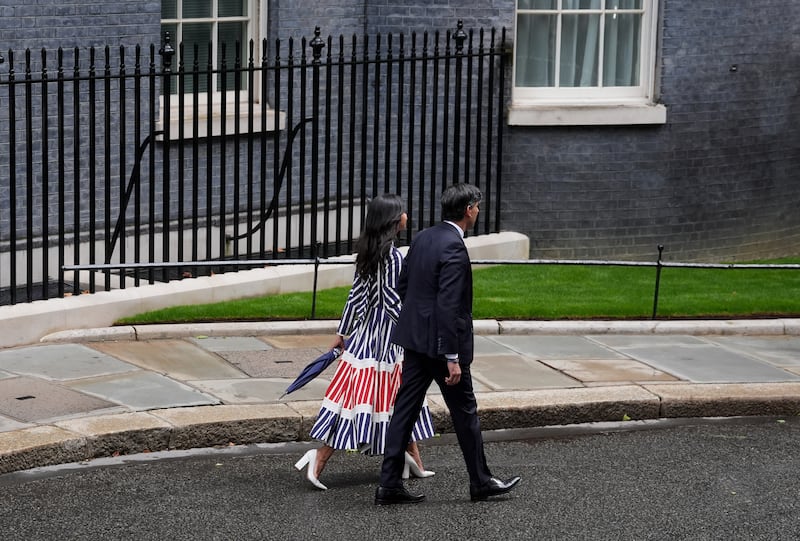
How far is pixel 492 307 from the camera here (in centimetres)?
1098

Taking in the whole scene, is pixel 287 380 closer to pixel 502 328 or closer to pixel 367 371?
pixel 367 371

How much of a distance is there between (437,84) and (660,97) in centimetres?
249

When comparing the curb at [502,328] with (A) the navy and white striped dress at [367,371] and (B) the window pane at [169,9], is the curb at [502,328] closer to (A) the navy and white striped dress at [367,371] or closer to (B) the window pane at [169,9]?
(A) the navy and white striped dress at [367,371]

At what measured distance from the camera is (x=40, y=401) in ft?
26.7

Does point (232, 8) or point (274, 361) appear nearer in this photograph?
point (274, 361)

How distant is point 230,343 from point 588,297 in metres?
3.35

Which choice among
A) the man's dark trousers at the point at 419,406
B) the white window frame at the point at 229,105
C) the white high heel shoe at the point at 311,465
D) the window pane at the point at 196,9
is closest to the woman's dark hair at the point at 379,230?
the man's dark trousers at the point at 419,406

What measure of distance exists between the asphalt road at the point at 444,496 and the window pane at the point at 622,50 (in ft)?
20.3

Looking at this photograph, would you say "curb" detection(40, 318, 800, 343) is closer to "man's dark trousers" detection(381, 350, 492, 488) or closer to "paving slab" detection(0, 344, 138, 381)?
"paving slab" detection(0, 344, 138, 381)

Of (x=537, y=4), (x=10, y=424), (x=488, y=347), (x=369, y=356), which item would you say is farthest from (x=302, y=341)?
(x=537, y=4)

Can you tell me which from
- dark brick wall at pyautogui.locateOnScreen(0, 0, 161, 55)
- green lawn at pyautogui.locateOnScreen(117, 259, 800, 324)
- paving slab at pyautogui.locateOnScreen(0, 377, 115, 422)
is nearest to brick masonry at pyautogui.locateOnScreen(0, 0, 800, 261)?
green lawn at pyautogui.locateOnScreen(117, 259, 800, 324)

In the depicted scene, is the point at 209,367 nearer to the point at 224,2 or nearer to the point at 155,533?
the point at 155,533

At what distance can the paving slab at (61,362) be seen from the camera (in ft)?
28.9

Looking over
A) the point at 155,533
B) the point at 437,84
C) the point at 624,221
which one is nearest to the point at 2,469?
the point at 155,533
